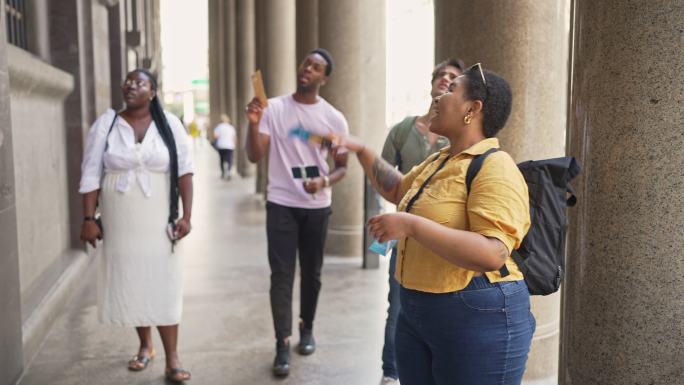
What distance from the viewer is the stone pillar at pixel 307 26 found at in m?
9.93

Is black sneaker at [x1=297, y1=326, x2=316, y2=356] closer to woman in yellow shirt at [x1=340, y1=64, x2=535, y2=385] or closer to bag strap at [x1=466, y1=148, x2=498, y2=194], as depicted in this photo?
woman in yellow shirt at [x1=340, y1=64, x2=535, y2=385]

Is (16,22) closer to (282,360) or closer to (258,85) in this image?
(258,85)

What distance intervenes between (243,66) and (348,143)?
2200 centimetres

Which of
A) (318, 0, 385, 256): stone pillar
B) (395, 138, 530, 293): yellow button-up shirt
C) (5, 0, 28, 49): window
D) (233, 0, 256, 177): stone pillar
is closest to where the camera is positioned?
(395, 138, 530, 293): yellow button-up shirt

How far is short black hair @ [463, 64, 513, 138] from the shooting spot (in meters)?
2.36

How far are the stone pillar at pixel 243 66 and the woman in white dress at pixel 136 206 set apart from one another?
17.7 metres

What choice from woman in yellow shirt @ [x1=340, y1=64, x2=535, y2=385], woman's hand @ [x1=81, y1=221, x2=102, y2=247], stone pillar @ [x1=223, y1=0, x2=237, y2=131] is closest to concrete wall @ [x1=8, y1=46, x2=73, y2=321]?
woman's hand @ [x1=81, y1=221, x2=102, y2=247]

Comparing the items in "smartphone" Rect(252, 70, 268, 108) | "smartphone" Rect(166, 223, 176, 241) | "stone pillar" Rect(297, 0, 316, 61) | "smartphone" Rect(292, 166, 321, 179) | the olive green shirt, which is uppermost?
"stone pillar" Rect(297, 0, 316, 61)

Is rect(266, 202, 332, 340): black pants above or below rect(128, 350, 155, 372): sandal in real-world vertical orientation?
above

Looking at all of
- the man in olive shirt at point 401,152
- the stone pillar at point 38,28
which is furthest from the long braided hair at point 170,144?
the stone pillar at point 38,28

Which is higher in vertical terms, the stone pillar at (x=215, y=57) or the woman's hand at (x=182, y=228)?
the stone pillar at (x=215, y=57)

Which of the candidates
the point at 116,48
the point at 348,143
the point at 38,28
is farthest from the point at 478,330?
the point at 116,48

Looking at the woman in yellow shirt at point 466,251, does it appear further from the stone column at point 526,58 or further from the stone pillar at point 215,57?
the stone pillar at point 215,57

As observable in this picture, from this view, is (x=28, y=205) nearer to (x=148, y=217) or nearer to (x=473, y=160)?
(x=148, y=217)
